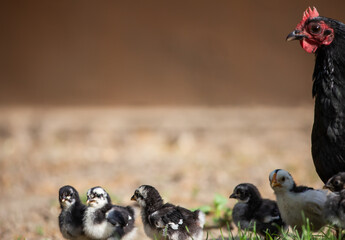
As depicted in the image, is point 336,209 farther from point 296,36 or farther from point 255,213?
point 296,36

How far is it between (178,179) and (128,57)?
9.53ft

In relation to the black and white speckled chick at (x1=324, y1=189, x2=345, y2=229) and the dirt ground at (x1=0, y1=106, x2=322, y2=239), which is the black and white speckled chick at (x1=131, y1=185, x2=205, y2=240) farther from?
the dirt ground at (x1=0, y1=106, x2=322, y2=239)

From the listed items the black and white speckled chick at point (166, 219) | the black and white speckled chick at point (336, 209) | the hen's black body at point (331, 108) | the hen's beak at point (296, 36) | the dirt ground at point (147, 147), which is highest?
the dirt ground at point (147, 147)

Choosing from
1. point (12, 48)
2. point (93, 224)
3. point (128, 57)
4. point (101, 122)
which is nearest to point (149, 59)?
point (128, 57)

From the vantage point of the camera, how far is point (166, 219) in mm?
3863

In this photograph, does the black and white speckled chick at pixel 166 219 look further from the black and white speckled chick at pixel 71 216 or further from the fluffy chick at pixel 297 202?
the fluffy chick at pixel 297 202

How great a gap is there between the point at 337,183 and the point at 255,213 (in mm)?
854

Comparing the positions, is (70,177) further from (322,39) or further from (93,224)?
(322,39)

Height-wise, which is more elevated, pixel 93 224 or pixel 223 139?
pixel 223 139

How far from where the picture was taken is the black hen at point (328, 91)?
370 centimetres

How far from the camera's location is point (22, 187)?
7.69 m

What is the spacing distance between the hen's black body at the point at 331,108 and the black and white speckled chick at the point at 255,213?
0.47m

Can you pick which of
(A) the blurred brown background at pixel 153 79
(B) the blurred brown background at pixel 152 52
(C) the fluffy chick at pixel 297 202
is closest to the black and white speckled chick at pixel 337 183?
(C) the fluffy chick at pixel 297 202

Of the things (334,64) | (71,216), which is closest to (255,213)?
(334,64)
